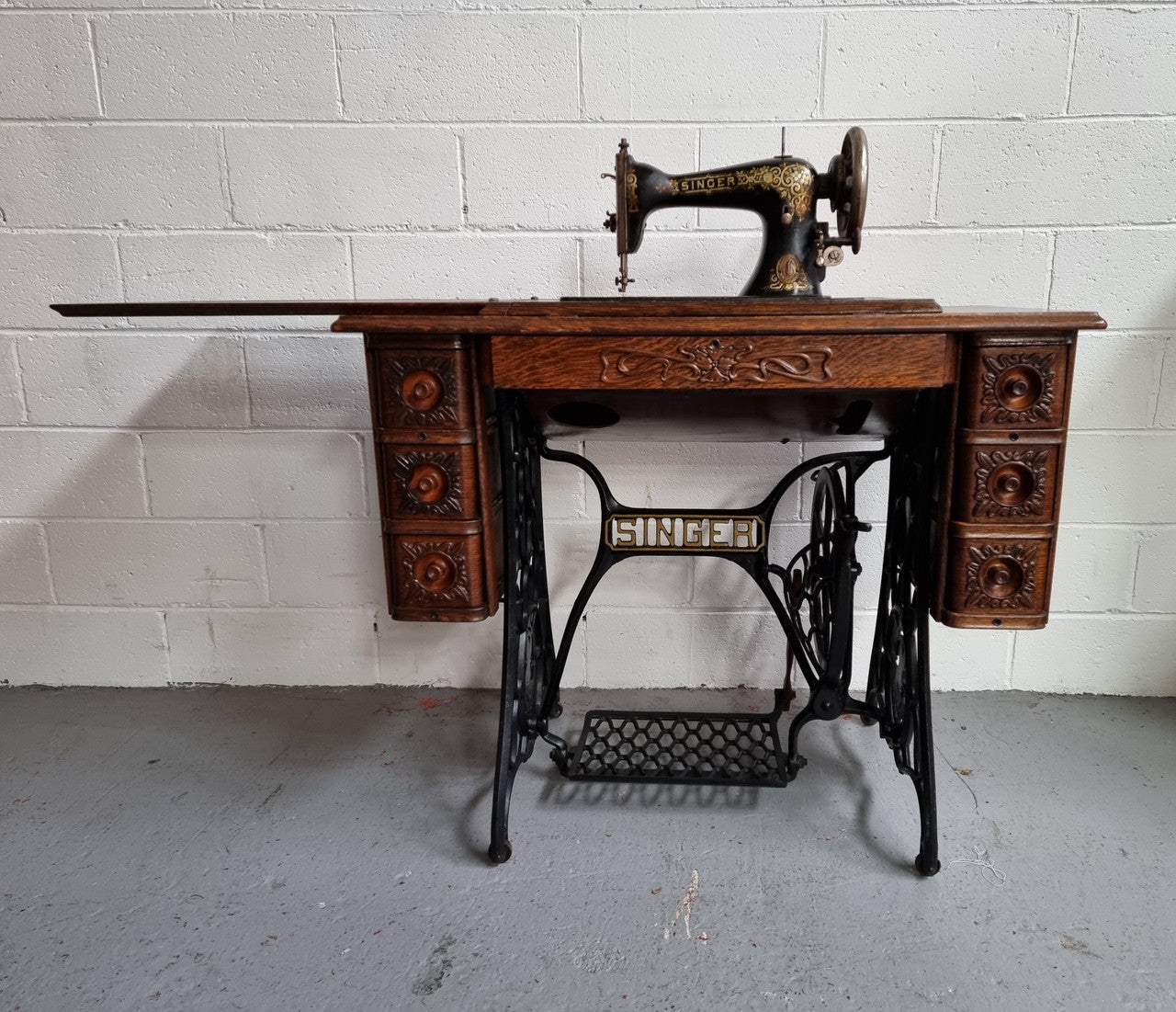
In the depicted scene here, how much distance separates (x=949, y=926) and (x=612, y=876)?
1.76ft

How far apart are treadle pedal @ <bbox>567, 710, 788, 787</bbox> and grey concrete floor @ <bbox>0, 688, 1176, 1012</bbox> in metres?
0.04

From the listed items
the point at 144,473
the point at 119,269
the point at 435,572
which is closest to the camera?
the point at 435,572

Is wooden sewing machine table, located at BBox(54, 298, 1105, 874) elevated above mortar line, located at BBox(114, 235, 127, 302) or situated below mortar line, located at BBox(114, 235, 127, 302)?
below

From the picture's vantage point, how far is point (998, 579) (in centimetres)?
117

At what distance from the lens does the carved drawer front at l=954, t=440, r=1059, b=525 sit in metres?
1.12

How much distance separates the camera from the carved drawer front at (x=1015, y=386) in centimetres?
109

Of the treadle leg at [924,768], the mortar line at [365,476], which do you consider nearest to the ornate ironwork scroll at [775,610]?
the treadle leg at [924,768]

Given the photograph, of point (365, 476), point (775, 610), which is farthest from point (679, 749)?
point (365, 476)

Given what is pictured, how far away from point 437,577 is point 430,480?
16 centimetres

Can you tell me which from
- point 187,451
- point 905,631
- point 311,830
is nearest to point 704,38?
point 905,631

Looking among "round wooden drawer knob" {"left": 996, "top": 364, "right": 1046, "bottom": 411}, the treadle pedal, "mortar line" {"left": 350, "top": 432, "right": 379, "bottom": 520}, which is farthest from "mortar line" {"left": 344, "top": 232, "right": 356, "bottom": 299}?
"round wooden drawer knob" {"left": 996, "top": 364, "right": 1046, "bottom": 411}

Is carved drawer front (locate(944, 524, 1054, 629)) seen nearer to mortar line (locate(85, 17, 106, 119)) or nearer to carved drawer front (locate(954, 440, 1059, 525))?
carved drawer front (locate(954, 440, 1059, 525))

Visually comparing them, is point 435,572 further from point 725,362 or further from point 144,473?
point 144,473

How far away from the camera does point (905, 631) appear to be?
1368 millimetres
